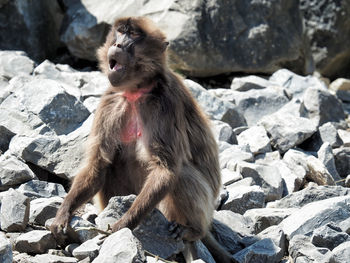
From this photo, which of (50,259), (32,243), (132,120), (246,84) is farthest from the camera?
(246,84)

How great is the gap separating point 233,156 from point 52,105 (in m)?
1.98

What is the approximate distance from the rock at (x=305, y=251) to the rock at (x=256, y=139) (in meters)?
2.67

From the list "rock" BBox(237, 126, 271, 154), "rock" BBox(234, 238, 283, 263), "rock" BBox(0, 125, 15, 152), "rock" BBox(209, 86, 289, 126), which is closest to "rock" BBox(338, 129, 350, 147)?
"rock" BBox(209, 86, 289, 126)

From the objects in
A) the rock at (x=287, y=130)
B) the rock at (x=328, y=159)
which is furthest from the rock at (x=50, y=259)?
the rock at (x=287, y=130)

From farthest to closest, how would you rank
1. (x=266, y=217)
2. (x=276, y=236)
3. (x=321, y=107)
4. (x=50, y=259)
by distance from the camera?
Answer: 1. (x=321, y=107)
2. (x=266, y=217)
3. (x=276, y=236)
4. (x=50, y=259)

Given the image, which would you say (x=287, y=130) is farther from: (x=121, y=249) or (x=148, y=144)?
(x=121, y=249)

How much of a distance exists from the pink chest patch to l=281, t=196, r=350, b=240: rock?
142 centimetres

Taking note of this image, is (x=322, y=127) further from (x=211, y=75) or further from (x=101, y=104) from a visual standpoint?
(x=101, y=104)

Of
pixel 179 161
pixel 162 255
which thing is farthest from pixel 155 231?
pixel 179 161

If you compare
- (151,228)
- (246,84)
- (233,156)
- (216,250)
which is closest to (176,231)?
(151,228)

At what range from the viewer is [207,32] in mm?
9570

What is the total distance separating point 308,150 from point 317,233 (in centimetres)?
309

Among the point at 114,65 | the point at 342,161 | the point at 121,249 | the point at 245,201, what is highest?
the point at 114,65

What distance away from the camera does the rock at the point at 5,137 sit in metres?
6.35
